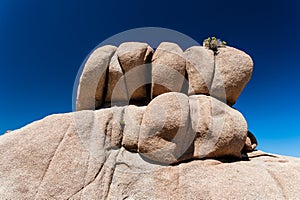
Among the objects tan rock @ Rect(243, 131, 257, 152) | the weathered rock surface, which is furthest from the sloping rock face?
the weathered rock surface

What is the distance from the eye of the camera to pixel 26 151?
923 cm

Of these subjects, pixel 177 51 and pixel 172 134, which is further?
pixel 177 51

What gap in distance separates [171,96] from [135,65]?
155 inches

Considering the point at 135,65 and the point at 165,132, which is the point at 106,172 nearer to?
the point at 165,132

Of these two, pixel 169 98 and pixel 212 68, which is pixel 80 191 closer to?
pixel 169 98

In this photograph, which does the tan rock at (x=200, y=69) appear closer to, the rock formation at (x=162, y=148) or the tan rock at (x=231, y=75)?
the rock formation at (x=162, y=148)

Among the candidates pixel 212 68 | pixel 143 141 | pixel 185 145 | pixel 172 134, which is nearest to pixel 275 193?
pixel 185 145

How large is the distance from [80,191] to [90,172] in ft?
2.73

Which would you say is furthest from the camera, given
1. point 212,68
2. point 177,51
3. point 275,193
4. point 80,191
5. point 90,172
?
point 177,51

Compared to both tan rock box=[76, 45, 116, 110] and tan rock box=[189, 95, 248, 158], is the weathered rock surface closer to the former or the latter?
tan rock box=[76, 45, 116, 110]

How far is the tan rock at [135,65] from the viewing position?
41.0 feet

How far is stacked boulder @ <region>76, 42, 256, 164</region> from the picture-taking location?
30.6 ft

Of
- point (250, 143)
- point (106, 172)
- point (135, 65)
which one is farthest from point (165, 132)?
point (250, 143)

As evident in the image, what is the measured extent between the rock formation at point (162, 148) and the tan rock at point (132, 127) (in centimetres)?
5
